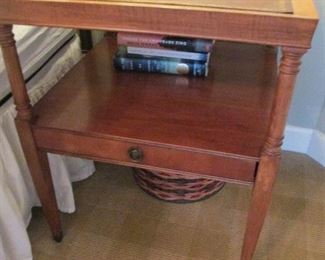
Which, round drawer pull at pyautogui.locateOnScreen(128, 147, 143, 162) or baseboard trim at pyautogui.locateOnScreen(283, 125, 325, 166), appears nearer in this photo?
round drawer pull at pyautogui.locateOnScreen(128, 147, 143, 162)

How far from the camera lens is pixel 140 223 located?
1196mm

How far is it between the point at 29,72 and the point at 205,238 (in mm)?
711

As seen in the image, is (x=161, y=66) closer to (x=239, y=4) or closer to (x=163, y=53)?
(x=163, y=53)

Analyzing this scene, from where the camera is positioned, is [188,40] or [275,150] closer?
[275,150]

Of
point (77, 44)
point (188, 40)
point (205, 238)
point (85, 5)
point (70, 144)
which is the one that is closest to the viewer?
point (85, 5)

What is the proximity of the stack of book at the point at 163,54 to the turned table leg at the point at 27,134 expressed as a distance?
31cm

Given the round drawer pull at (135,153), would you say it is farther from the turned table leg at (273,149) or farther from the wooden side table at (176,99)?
the turned table leg at (273,149)

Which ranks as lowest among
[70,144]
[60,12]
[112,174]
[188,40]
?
[112,174]

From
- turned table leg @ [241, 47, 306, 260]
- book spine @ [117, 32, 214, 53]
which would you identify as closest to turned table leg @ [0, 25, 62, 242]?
book spine @ [117, 32, 214, 53]

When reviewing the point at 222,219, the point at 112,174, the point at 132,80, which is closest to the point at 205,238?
the point at 222,219

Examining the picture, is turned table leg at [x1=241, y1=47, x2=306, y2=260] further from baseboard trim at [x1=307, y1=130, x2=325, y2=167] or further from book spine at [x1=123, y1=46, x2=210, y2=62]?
baseboard trim at [x1=307, y1=130, x2=325, y2=167]

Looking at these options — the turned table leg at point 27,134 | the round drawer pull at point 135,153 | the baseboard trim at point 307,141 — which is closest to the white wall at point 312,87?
the baseboard trim at point 307,141

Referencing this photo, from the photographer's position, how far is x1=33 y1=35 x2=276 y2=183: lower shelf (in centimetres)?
81

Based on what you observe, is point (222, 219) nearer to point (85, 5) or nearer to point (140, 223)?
point (140, 223)
